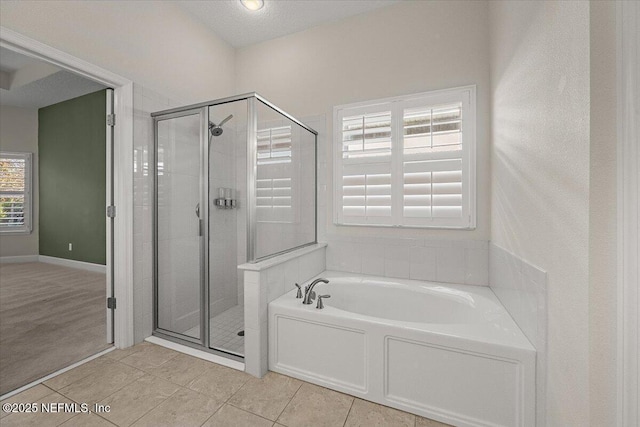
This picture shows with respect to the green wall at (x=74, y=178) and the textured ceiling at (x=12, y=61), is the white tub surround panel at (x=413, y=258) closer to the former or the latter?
the green wall at (x=74, y=178)

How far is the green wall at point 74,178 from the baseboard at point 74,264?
0.23 feet

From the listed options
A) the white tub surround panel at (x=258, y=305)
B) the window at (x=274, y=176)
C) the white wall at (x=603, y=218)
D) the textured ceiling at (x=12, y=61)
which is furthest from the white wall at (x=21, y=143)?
the white wall at (x=603, y=218)

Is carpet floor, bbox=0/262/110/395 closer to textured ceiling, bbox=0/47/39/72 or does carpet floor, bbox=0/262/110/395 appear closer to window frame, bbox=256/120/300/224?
window frame, bbox=256/120/300/224

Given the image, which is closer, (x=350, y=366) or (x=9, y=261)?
(x=350, y=366)

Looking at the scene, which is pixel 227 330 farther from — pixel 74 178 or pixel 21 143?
pixel 21 143

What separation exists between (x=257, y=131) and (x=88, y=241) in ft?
14.4

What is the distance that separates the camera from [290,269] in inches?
84.0

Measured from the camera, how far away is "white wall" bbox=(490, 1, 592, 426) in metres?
0.91

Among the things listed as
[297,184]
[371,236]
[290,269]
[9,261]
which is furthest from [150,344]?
[9,261]

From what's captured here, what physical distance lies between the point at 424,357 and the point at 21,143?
7.31 metres

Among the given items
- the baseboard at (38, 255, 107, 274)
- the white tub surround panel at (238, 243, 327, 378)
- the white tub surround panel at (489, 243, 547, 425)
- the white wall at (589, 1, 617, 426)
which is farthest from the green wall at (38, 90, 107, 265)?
the white wall at (589, 1, 617, 426)

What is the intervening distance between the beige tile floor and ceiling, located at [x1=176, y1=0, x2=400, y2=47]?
2956 millimetres

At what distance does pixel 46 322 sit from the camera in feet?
8.26

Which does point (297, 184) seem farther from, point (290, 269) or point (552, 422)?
point (552, 422)
